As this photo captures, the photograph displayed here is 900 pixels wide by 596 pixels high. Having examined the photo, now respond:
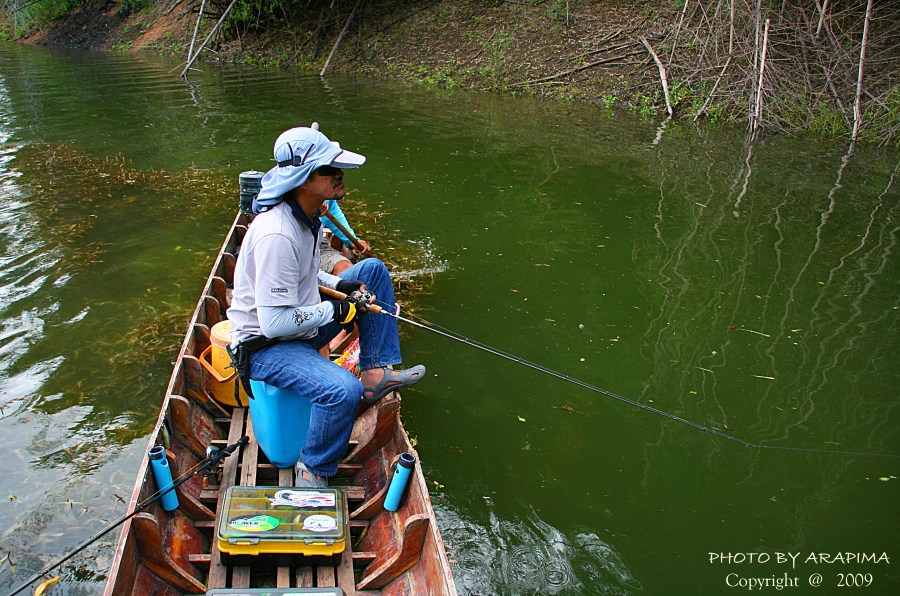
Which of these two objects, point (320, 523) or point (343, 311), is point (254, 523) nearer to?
point (320, 523)

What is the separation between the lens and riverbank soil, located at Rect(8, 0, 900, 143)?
14102 millimetres

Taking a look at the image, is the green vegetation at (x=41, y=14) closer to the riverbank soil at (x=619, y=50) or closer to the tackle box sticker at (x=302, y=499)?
the riverbank soil at (x=619, y=50)

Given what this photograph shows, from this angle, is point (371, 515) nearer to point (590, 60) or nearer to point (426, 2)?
point (590, 60)

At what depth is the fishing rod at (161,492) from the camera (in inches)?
118

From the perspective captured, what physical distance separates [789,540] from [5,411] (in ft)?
17.5

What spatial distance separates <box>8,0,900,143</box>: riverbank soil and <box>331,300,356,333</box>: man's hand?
1213 centimetres

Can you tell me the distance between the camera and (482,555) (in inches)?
163

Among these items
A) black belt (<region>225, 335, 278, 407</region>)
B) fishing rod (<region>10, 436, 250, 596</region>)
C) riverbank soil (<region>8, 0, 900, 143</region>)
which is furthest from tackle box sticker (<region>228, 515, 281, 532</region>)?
riverbank soil (<region>8, 0, 900, 143</region>)

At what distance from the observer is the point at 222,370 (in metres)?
4.71

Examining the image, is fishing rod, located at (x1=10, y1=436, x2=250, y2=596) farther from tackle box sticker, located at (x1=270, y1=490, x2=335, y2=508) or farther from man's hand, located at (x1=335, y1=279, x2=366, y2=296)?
man's hand, located at (x1=335, y1=279, x2=366, y2=296)

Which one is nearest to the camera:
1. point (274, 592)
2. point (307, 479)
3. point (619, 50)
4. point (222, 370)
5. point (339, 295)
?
point (274, 592)

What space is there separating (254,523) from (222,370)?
1.57 meters
